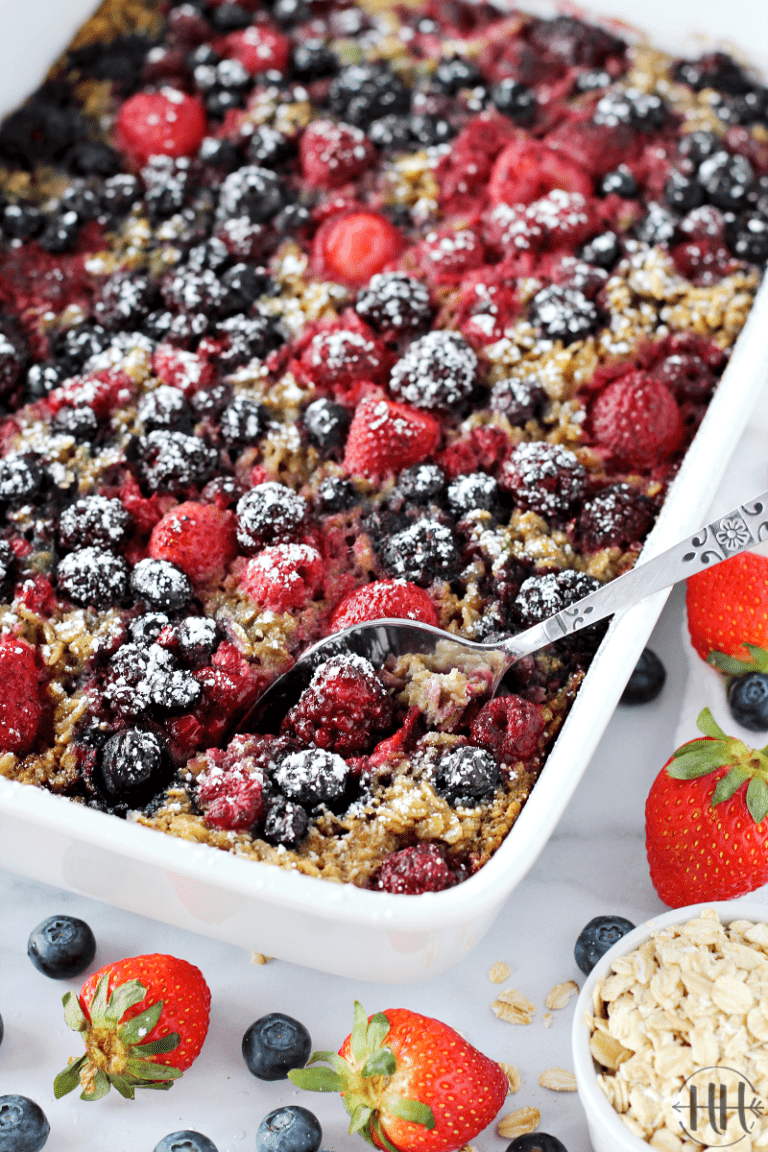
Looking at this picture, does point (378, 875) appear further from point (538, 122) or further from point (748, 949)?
point (538, 122)

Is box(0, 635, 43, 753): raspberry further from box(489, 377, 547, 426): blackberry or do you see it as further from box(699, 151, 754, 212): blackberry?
box(699, 151, 754, 212): blackberry

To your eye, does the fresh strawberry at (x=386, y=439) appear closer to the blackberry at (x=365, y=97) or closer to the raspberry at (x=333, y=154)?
the raspberry at (x=333, y=154)

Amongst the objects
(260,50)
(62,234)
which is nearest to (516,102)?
(260,50)

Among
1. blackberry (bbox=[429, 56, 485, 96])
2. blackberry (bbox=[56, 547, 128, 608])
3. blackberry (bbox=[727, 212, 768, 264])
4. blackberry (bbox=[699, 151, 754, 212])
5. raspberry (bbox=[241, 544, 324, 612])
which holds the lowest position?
blackberry (bbox=[56, 547, 128, 608])

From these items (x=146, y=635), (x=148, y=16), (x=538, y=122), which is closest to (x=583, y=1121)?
(x=146, y=635)

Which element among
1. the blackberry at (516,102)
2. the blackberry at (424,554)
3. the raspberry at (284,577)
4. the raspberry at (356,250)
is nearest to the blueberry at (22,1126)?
the raspberry at (284,577)

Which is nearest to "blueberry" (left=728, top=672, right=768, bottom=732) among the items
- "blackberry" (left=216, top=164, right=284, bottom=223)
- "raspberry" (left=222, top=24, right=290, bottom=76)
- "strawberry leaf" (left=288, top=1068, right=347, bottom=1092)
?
"strawberry leaf" (left=288, top=1068, right=347, bottom=1092)

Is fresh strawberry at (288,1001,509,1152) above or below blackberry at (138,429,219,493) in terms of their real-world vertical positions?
below
